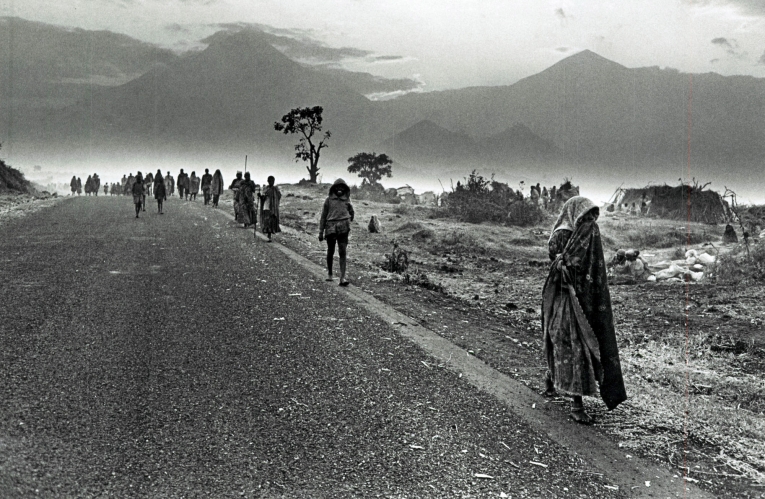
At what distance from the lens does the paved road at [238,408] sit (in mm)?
3930

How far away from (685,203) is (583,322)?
3331 centimetres

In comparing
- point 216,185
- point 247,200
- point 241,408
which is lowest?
point 241,408

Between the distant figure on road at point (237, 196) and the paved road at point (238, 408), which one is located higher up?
the distant figure on road at point (237, 196)

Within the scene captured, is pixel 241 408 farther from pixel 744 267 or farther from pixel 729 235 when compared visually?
pixel 729 235

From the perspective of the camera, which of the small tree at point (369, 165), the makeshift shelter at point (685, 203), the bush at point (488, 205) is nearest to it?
the bush at point (488, 205)

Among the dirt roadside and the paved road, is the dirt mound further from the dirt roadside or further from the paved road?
the paved road

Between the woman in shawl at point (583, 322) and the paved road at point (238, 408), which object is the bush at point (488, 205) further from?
the woman in shawl at point (583, 322)

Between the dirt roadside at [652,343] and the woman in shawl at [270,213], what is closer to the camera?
the dirt roadside at [652,343]

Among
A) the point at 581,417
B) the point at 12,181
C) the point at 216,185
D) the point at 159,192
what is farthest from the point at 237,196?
the point at 12,181

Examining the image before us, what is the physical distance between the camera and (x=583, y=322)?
523 centimetres

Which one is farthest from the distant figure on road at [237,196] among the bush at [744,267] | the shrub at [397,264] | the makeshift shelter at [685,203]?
the makeshift shelter at [685,203]

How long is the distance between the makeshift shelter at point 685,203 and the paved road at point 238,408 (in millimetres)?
30224

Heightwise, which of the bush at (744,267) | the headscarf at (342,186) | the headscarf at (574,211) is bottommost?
the bush at (744,267)

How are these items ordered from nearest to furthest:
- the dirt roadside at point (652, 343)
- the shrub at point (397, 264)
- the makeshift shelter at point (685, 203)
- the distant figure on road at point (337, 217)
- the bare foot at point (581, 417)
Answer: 1. the dirt roadside at point (652, 343)
2. the bare foot at point (581, 417)
3. the distant figure on road at point (337, 217)
4. the shrub at point (397, 264)
5. the makeshift shelter at point (685, 203)
